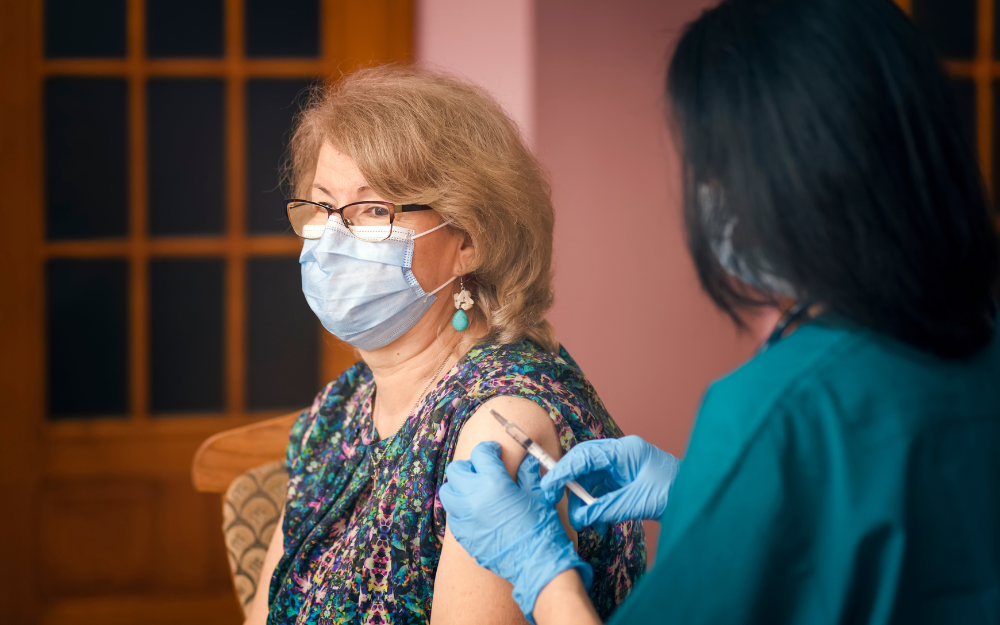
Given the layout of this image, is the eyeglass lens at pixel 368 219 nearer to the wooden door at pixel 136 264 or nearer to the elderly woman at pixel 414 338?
the elderly woman at pixel 414 338

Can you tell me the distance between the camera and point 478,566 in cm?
93

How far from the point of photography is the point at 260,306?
8.34 ft

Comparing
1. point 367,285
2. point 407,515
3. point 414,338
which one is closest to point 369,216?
point 367,285

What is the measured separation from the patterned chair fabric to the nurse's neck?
1.24 feet

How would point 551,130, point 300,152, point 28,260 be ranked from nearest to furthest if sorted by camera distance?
1. point 300,152
2. point 551,130
3. point 28,260

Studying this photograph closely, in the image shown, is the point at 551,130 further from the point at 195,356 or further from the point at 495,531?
the point at 195,356

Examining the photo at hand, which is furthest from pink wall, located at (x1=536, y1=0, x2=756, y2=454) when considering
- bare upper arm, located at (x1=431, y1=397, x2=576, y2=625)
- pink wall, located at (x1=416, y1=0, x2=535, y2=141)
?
bare upper arm, located at (x1=431, y1=397, x2=576, y2=625)

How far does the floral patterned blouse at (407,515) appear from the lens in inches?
40.3

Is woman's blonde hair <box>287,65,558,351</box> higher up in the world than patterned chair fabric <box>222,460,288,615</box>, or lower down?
higher up

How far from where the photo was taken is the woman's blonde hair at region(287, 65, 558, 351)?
1181mm

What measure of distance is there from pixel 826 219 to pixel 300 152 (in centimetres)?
116

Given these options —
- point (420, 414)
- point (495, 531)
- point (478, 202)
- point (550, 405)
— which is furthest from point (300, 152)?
point (495, 531)

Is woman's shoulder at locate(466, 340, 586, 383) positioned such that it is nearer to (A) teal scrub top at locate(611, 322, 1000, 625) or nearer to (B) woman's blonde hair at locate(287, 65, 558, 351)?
(B) woman's blonde hair at locate(287, 65, 558, 351)

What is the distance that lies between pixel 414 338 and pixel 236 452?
547mm
